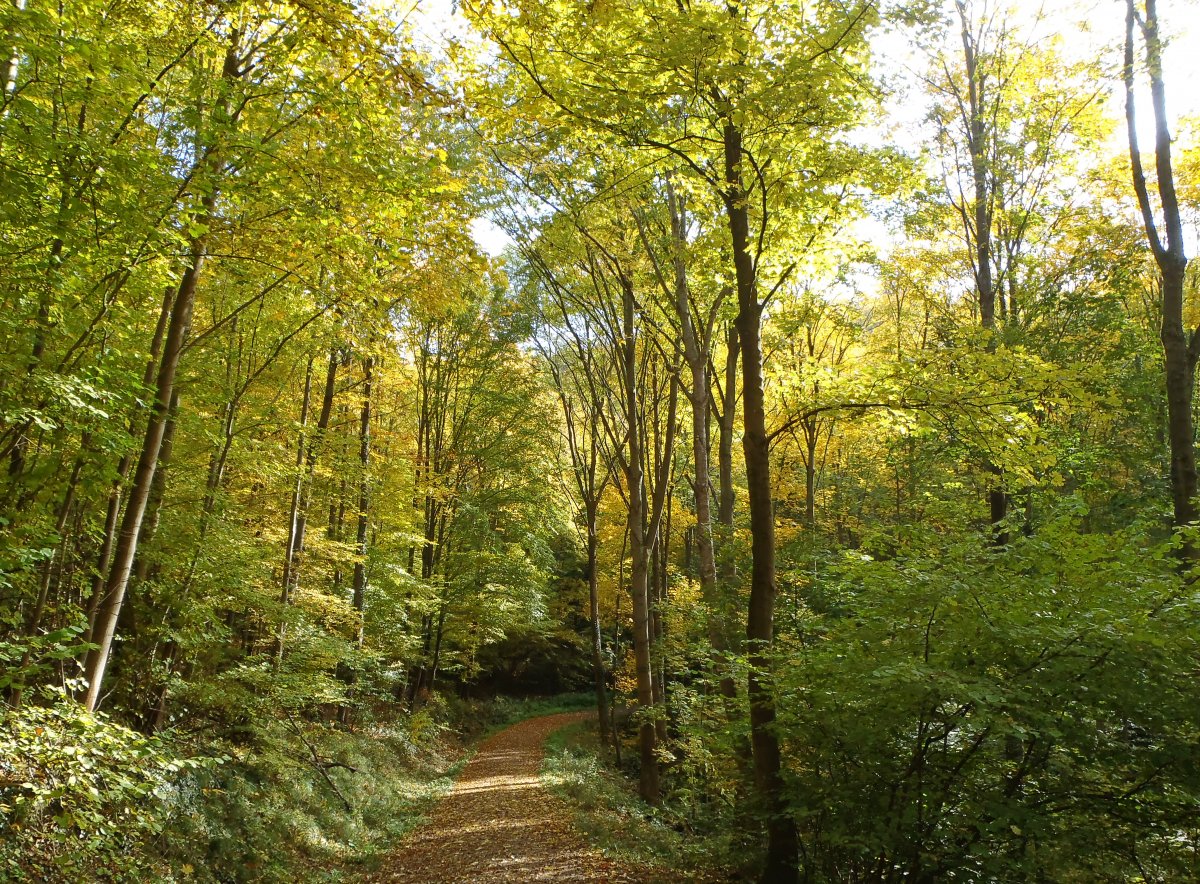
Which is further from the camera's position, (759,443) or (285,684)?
(285,684)

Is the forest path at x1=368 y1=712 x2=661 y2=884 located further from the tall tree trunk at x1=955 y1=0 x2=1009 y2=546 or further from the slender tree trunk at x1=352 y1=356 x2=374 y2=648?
the tall tree trunk at x1=955 y1=0 x2=1009 y2=546

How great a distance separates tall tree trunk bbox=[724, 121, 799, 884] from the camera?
572cm

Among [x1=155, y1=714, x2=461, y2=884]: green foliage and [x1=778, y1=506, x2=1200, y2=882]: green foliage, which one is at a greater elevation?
[x1=778, y1=506, x2=1200, y2=882]: green foliage

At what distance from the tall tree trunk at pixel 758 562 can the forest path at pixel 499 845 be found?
206 centimetres

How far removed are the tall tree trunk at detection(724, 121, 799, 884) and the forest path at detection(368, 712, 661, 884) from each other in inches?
81.0

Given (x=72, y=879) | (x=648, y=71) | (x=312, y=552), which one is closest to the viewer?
(x=72, y=879)

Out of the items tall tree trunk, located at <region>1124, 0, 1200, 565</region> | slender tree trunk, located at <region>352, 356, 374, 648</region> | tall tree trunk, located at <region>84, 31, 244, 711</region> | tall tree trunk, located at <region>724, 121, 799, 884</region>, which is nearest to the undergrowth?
tall tree trunk, located at <region>724, 121, 799, 884</region>

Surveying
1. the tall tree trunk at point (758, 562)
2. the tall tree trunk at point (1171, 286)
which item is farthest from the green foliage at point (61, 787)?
the tall tree trunk at point (1171, 286)

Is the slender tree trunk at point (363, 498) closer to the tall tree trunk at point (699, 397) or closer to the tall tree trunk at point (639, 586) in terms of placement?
the tall tree trunk at point (639, 586)

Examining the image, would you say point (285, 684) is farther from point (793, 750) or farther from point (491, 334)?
point (491, 334)

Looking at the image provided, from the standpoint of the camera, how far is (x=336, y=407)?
15.7m

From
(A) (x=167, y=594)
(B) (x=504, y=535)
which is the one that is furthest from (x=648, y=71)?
(B) (x=504, y=535)

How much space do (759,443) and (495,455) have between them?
1240cm

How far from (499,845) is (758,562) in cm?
552
